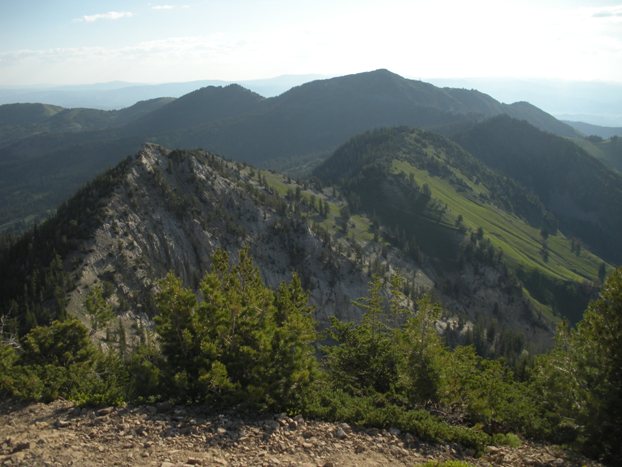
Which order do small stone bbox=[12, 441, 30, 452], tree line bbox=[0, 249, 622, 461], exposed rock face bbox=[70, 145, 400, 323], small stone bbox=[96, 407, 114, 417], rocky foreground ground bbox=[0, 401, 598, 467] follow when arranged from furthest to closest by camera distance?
exposed rock face bbox=[70, 145, 400, 323]
tree line bbox=[0, 249, 622, 461]
small stone bbox=[96, 407, 114, 417]
small stone bbox=[12, 441, 30, 452]
rocky foreground ground bbox=[0, 401, 598, 467]

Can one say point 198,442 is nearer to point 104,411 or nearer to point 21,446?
point 104,411

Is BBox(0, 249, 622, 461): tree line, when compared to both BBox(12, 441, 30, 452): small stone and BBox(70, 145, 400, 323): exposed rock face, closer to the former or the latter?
BBox(12, 441, 30, 452): small stone

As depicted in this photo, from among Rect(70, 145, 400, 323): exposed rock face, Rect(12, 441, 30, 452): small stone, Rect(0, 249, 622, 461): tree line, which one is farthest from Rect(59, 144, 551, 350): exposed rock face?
Rect(12, 441, 30, 452): small stone

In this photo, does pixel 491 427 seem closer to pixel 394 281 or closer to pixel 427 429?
pixel 427 429

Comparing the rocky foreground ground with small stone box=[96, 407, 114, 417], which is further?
small stone box=[96, 407, 114, 417]

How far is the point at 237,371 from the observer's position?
25.3 m

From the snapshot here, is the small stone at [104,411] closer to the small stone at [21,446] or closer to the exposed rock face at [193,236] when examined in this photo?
the small stone at [21,446]

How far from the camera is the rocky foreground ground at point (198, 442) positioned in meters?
18.7

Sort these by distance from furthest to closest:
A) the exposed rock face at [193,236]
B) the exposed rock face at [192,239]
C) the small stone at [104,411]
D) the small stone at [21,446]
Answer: the exposed rock face at [193,236]
the exposed rock face at [192,239]
the small stone at [104,411]
the small stone at [21,446]

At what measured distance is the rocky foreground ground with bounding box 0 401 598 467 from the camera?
18.7m

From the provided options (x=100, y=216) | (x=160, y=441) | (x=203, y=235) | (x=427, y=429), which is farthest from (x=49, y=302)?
(x=427, y=429)

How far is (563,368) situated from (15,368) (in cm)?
3246

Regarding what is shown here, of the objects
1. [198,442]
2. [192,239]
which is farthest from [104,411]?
[192,239]

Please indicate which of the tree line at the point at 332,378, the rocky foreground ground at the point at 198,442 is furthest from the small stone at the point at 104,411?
the tree line at the point at 332,378
